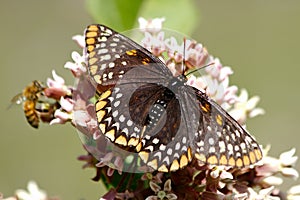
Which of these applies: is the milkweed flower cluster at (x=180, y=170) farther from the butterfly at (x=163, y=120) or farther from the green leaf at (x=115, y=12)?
Result: the green leaf at (x=115, y=12)

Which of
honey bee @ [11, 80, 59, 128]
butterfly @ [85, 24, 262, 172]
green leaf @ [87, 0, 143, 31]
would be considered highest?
green leaf @ [87, 0, 143, 31]

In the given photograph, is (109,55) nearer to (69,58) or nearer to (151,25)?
(151,25)

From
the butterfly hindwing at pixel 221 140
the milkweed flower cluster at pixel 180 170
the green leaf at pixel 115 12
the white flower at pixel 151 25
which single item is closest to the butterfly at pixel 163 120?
the butterfly hindwing at pixel 221 140

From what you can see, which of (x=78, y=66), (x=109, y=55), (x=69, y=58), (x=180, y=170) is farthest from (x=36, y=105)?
(x=69, y=58)

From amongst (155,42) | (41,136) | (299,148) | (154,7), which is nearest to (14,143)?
(41,136)

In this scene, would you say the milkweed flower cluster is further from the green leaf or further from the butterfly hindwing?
the green leaf

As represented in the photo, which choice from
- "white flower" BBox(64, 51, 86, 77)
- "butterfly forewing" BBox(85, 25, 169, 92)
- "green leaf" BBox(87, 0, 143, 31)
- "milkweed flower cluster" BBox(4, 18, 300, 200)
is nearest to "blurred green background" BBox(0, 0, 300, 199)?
"green leaf" BBox(87, 0, 143, 31)

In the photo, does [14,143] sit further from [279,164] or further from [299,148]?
[279,164]
